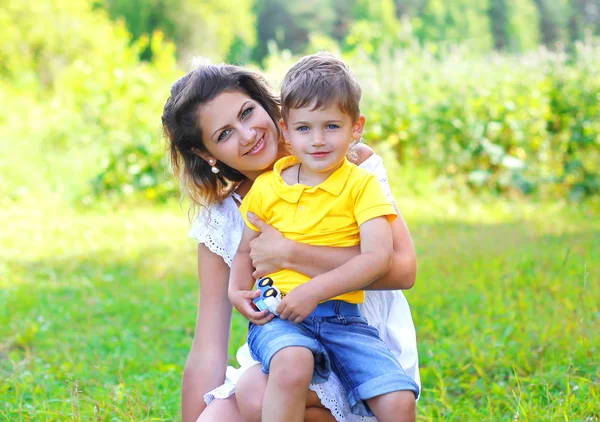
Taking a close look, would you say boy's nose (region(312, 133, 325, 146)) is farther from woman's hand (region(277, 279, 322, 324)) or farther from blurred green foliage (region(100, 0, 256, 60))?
blurred green foliage (region(100, 0, 256, 60))

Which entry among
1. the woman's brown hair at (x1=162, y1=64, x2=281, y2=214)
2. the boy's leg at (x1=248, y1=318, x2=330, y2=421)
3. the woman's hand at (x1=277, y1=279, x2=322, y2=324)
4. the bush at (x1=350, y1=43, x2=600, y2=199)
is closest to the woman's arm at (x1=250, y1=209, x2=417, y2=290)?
the woman's hand at (x1=277, y1=279, x2=322, y2=324)

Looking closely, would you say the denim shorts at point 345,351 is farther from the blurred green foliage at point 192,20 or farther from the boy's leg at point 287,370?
the blurred green foliage at point 192,20

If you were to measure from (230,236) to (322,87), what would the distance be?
0.72 m

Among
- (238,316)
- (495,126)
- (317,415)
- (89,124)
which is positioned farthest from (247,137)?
(89,124)

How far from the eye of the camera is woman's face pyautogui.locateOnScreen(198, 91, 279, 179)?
2.21m

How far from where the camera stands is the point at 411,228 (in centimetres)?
592

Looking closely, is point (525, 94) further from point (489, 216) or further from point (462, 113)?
point (489, 216)

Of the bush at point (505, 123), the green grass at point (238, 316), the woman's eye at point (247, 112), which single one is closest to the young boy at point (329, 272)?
the woman's eye at point (247, 112)

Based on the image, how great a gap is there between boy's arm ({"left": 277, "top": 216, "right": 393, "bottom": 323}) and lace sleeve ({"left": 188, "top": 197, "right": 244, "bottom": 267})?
1.80 feet

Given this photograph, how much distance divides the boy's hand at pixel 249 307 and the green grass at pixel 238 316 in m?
0.56

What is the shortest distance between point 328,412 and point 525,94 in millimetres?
5809

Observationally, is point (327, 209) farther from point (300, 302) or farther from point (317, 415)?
point (317, 415)

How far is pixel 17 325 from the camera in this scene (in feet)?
12.7

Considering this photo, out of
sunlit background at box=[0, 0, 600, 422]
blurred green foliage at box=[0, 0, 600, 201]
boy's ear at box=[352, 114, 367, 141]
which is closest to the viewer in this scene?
boy's ear at box=[352, 114, 367, 141]
